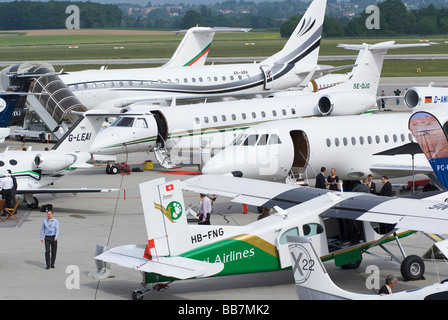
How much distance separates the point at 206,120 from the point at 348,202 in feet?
66.7

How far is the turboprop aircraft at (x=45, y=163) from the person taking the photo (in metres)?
30.5

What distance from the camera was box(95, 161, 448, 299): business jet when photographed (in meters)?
18.1

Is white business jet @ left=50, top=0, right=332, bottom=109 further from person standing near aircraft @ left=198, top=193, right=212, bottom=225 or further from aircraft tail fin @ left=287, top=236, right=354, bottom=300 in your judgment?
aircraft tail fin @ left=287, top=236, right=354, bottom=300

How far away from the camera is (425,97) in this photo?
35.3m

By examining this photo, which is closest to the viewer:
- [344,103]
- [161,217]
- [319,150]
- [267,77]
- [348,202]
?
[161,217]

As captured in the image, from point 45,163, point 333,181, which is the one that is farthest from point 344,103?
point 45,163

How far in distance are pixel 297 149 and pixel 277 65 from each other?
2572 cm

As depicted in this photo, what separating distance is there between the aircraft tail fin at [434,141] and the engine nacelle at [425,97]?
11.8m

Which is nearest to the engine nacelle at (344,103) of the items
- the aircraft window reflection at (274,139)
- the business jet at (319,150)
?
the business jet at (319,150)

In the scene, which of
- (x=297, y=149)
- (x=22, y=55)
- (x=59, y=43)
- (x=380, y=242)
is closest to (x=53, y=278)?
(x=380, y=242)

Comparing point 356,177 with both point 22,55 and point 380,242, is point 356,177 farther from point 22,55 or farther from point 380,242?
point 22,55

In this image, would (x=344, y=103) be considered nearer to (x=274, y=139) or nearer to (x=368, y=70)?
(x=368, y=70)

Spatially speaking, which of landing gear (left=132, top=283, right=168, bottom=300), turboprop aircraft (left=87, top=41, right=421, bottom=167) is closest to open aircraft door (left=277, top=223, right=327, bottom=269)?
landing gear (left=132, top=283, right=168, bottom=300)
